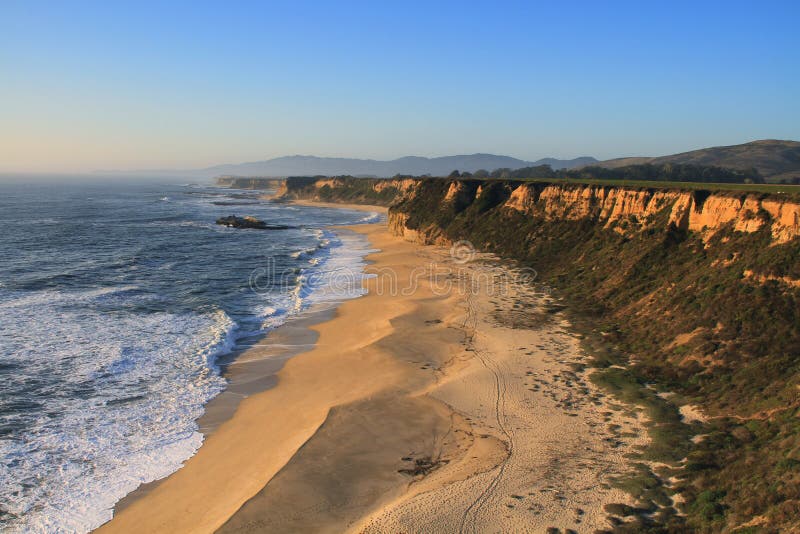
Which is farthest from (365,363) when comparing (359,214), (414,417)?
(359,214)

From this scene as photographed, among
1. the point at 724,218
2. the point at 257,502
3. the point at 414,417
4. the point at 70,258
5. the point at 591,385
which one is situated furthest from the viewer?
the point at 70,258

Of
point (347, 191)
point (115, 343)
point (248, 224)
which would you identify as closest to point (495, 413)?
point (115, 343)

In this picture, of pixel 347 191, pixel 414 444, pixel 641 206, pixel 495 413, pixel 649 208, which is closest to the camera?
pixel 414 444

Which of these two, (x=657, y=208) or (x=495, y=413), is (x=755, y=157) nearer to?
(x=657, y=208)

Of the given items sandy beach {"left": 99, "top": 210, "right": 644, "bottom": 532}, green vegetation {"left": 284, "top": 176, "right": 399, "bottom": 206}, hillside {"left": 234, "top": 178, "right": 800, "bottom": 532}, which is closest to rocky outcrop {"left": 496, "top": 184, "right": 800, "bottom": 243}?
hillside {"left": 234, "top": 178, "right": 800, "bottom": 532}

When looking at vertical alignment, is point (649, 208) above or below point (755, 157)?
below

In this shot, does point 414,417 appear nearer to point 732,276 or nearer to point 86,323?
point 732,276
